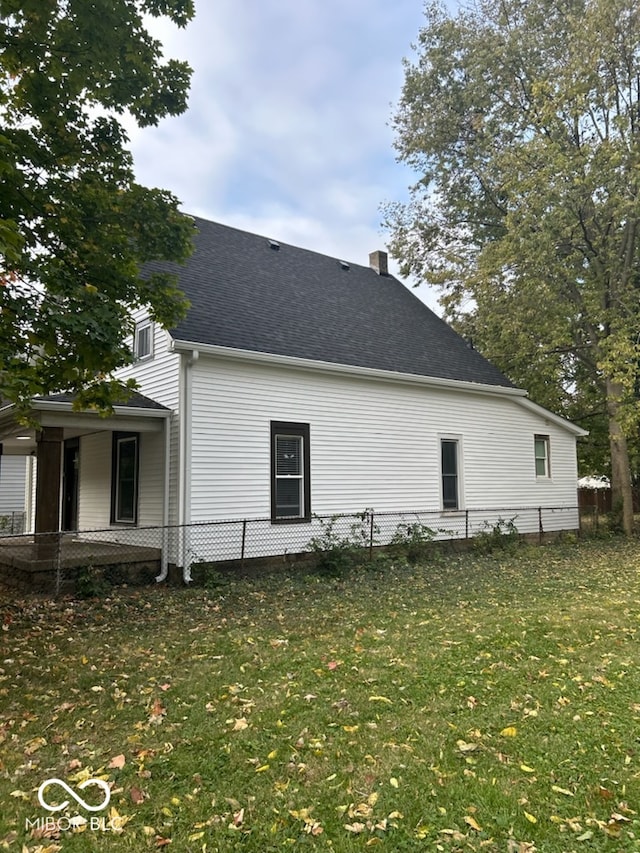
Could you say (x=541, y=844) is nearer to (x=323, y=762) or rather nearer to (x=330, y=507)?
(x=323, y=762)

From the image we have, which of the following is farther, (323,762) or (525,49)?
(525,49)

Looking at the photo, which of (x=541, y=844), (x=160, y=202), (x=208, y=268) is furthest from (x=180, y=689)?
(x=208, y=268)

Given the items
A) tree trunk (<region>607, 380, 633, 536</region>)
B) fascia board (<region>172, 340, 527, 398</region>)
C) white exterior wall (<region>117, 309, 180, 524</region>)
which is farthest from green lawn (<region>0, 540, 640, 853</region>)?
tree trunk (<region>607, 380, 633, 536</region>)

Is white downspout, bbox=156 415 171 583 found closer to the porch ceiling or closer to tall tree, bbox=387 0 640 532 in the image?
the porch ceiling

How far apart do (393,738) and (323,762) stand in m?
0.57

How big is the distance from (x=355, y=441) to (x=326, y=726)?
8.19 m

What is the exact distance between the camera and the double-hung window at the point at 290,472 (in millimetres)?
10883

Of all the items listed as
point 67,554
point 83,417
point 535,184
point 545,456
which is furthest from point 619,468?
point 67,554

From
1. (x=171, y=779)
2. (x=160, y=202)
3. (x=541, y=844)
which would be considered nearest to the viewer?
(x=541, y=844)

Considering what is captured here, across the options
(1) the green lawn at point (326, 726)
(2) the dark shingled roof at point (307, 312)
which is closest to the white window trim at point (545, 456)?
(2) the dark shingled roof at point (307, 312)

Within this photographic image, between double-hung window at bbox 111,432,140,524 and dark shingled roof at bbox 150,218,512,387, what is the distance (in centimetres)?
287

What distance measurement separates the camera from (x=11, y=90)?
21.6ft

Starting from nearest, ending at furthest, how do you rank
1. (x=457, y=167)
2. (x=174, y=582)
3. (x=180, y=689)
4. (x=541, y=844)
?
(x=541, y=844), (x=180, y=689), (x=174, y=582), (x=457, y=167)

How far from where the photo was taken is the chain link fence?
8688 millimetres
